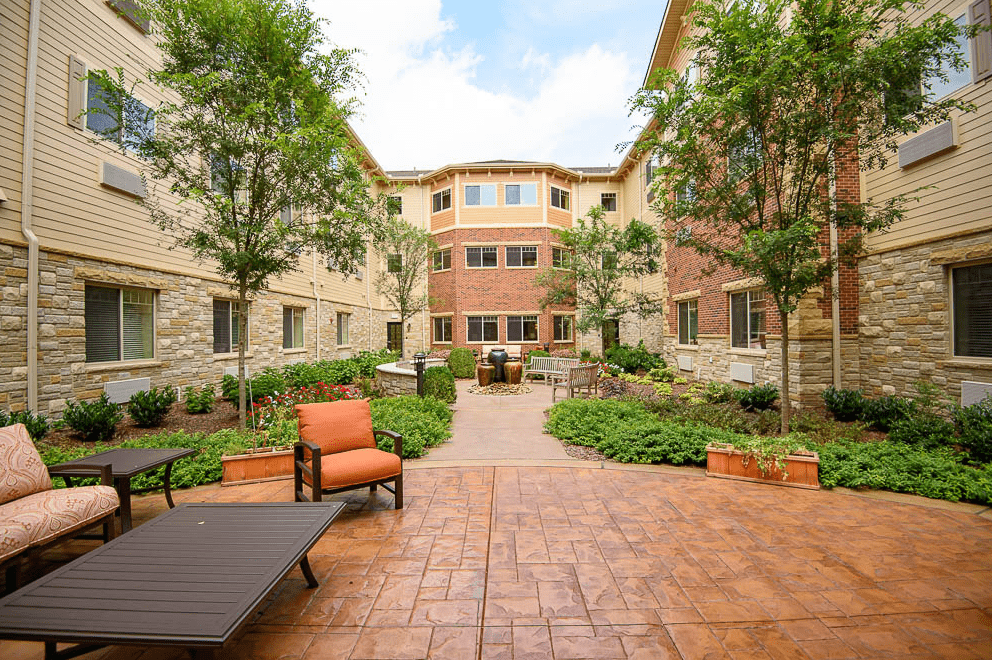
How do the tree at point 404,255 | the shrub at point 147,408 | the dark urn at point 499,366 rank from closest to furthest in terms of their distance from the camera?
1. the shrub at point 147,408
2. the dark urn at point 499,366
3. the tree at point 404,255

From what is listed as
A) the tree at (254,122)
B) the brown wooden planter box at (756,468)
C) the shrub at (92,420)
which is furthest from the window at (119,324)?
the brown wooden planter box at (756,468)

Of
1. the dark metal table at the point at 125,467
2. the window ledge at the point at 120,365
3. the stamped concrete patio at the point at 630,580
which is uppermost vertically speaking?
the window ledge at the point at 120,365

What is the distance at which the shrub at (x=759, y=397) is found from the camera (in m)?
8.18

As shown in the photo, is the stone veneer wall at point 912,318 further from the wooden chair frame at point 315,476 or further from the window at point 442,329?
the window at point 442,329

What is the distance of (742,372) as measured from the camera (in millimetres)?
9883

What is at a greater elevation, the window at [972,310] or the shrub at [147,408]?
the window at [972,310]

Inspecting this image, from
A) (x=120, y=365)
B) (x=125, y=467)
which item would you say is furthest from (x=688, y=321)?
(x=120, y=365)

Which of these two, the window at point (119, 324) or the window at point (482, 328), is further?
the window at point (482, 328)

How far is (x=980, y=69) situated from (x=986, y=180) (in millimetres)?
1621

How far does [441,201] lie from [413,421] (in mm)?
16051

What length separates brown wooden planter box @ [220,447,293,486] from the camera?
489 cm

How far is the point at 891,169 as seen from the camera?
Result: 736 centimetres

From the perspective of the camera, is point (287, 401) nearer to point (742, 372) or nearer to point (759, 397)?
point (759, 397)

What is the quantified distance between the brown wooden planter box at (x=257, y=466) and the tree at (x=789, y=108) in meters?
6.58
